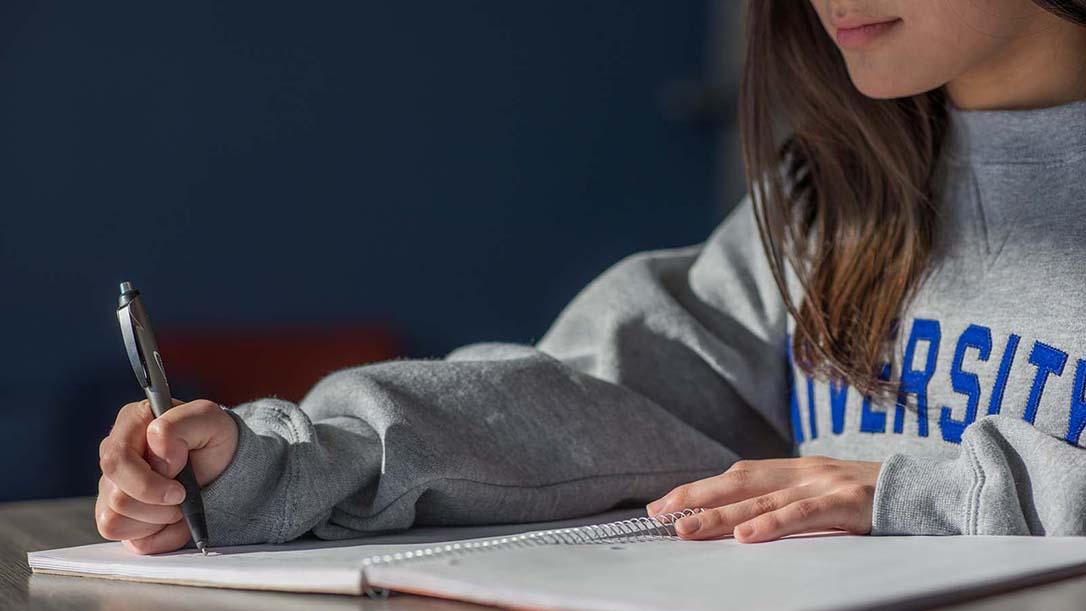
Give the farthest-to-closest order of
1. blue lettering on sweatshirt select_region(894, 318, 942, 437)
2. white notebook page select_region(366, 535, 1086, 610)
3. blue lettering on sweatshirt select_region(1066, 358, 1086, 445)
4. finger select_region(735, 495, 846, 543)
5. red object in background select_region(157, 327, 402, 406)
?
red object in background select_region(157, 327, 402, 406) → blue lettering on sweatshirt select_region(894, 318, 942, 437) → blue lettering on sweatshirt select_region(1066, 358, 1086, 445) → finger select_region(735, 495, 846, 543) → white notebook page select_region(366, 535, 1086, 610)

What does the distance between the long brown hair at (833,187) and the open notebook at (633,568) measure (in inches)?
13.1

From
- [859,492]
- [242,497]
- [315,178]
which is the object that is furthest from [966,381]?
[315,178]

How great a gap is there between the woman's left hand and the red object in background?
218cm

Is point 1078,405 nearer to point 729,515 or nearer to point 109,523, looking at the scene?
point 729,515

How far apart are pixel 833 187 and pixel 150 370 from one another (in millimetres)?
604

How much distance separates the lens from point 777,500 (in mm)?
714

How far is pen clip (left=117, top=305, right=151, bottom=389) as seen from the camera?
67 cm

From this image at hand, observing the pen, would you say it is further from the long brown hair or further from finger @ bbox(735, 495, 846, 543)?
the long brown hair

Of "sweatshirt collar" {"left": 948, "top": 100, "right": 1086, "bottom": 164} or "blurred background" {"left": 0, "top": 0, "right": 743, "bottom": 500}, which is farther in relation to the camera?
"blurred background" {"left": 0, "top": 0, "right": 743, "bottom": 500}

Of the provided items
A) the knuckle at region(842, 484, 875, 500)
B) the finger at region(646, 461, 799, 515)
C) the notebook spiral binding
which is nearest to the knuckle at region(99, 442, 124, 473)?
the notebook spiral binding

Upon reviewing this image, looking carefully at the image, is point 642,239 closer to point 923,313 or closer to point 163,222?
→ point 163,222

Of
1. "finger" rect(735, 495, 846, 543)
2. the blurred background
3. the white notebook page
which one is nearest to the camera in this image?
the white notebook page

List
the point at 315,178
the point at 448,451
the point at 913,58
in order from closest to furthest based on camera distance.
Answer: the point at 448,451
the point at 913,58
the point at 315,178

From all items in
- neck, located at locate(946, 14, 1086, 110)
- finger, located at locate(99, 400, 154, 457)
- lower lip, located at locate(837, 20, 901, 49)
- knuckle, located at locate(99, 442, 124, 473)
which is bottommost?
knuckle, located at locate(99, 442, 124, 473)
